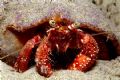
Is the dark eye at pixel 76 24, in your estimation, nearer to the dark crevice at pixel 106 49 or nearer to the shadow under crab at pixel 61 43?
the shadow under crab at pixel 61 43

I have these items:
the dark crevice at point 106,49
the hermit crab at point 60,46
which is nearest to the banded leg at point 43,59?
the hermit crab at point 60,46

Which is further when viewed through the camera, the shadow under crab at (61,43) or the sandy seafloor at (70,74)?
the shadow under crab at (61,43)

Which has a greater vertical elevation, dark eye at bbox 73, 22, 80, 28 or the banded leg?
dark eye at bbox 73, 22, 80, 28

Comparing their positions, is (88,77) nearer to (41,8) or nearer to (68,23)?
(68,23)

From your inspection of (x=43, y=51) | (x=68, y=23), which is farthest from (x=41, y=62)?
(x=68, y=23)

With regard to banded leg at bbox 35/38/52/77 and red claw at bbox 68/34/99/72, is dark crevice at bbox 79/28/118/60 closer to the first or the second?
red claw at bbox 68/34/99/72

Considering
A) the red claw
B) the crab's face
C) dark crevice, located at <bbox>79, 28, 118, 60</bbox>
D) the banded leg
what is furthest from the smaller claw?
dark crevice, located at <bbox>79, 28, 118, 60</bbox>

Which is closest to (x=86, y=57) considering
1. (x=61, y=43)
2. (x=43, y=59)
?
(x=61, y=43)

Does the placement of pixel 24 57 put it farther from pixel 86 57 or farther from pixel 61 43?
pixel 86 57
